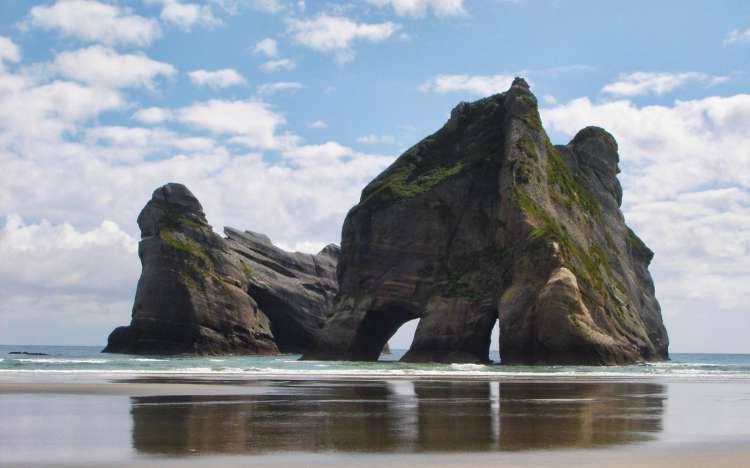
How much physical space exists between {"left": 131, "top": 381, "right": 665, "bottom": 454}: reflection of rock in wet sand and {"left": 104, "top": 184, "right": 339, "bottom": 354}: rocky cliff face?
6442cm

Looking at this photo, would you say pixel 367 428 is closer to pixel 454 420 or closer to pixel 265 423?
pixel 265 423

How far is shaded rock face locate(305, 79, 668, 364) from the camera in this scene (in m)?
61.0

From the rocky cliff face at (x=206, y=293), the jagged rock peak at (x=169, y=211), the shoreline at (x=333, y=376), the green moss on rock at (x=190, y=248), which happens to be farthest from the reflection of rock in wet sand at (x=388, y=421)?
the jagged rock peak at (x=169, y=211)

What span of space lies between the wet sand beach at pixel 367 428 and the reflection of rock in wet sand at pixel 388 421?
31 mm

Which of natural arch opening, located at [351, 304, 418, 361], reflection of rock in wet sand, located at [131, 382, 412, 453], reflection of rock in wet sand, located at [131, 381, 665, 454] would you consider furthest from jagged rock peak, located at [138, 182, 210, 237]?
reflection of rock in wet sand, located at [131, 382, 412, 453]

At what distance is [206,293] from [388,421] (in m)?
76.3

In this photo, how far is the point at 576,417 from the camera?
57.1 ft

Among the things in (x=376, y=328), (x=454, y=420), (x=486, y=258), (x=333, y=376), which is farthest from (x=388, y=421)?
(x=376, y=328)

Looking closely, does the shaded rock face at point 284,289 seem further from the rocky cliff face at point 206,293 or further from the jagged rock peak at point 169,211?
the jagged rock peak at point 169,211

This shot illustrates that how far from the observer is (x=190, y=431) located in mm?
14047

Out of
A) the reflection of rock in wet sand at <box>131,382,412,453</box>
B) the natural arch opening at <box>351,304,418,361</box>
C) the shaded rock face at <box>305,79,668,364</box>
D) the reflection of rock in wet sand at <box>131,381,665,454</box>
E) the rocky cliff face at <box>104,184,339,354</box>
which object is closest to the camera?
the reflection of rock in wet sand at <box>131,382,412,453</box>

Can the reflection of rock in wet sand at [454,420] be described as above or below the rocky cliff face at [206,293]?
A: below

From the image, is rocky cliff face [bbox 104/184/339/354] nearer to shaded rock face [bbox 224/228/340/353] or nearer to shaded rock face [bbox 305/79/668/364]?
shaded rock face [bbox 224/228/340/353]

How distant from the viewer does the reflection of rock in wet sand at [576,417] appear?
13.4 m
